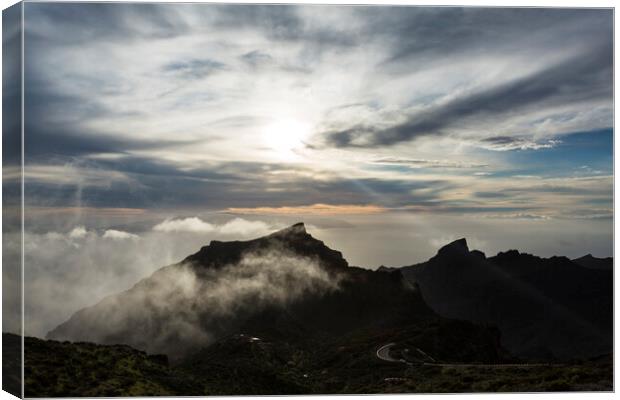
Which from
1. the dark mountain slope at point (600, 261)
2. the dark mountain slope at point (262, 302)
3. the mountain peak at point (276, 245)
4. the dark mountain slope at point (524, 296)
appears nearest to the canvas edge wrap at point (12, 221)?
the mountain peak at point (276, 245)

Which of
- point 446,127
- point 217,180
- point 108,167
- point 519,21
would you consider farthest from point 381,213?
point 108,167

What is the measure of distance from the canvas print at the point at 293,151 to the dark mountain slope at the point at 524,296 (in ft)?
40.1

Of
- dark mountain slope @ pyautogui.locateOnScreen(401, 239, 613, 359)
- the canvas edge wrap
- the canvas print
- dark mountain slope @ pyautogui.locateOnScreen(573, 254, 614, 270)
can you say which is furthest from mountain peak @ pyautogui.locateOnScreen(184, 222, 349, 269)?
the canvas edge wrap

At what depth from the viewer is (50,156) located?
32094 millimetres

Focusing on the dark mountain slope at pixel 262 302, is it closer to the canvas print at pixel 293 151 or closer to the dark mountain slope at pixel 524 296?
the dark mountain slope at pixel 524 296

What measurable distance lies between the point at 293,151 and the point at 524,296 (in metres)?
60.3

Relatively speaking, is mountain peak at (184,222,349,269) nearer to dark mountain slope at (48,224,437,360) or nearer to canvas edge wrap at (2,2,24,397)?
dark mountain slope at (48,224,437,360)

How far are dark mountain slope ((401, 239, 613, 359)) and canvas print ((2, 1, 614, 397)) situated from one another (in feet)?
40.1

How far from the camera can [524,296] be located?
85562 millimetres

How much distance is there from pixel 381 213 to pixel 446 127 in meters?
6.16

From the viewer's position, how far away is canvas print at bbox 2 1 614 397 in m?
30.4

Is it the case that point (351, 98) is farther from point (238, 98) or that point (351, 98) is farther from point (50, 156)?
point (50, 156)

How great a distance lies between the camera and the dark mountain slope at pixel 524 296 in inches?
2104

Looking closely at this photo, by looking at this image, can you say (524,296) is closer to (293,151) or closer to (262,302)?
(262,302)
